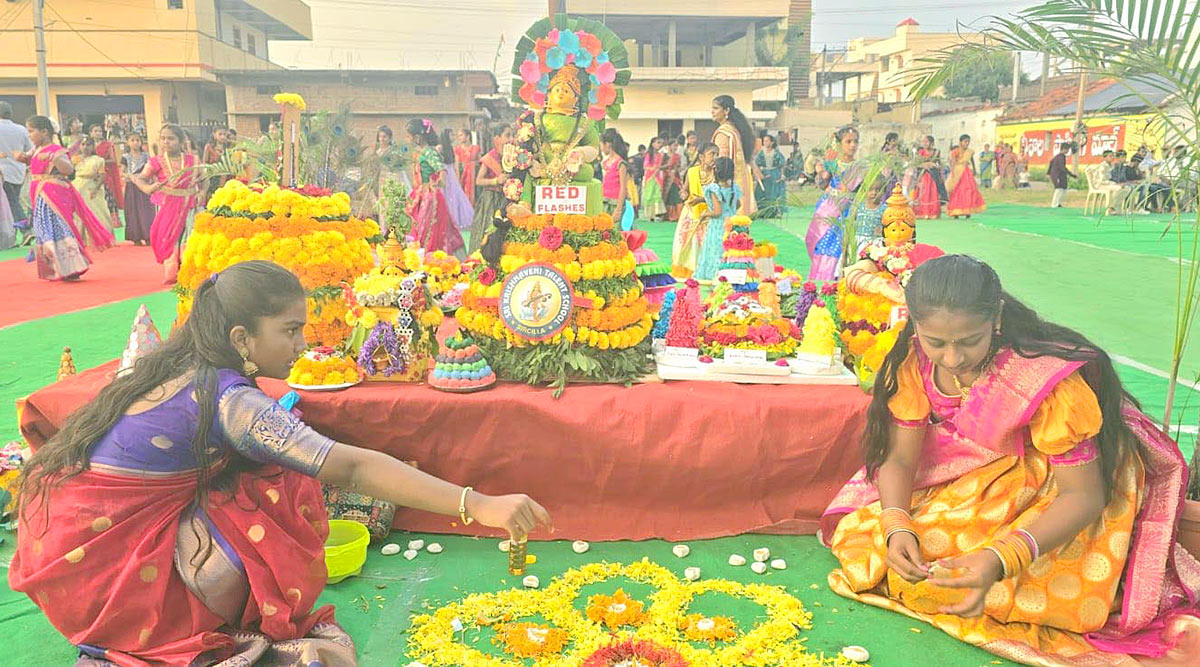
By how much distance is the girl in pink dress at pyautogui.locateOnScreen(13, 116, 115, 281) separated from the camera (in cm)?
882

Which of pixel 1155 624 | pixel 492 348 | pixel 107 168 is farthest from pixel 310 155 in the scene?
pixel 107 168

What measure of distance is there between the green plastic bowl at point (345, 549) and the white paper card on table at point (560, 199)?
5.04 ft

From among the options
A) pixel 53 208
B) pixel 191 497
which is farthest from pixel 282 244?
pixel 53 208

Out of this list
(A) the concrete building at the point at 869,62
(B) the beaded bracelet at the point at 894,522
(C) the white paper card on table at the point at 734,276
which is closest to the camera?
(B) the beaded bracelet at the point at 894,522

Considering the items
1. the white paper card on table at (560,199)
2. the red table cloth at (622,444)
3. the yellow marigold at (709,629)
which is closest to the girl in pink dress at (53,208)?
the red table cloth at (622,444)

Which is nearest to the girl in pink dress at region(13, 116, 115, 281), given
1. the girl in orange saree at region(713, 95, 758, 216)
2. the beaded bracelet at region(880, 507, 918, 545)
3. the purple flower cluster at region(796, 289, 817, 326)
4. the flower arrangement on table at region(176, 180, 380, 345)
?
the flower arrangement on table at region(176, 180, 380, 345)

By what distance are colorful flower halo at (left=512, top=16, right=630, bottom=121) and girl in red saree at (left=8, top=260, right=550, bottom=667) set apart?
1.85 m

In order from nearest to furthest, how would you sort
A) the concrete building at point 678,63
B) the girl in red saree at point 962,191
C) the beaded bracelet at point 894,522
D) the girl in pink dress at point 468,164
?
the beaded bracelet at point 894,522
the girl in pink dress at point 468,164
the girl in red saree at point 962,191
the concrete building at point 678,63

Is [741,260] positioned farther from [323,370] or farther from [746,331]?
[323,370]

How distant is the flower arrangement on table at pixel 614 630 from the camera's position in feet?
8.60

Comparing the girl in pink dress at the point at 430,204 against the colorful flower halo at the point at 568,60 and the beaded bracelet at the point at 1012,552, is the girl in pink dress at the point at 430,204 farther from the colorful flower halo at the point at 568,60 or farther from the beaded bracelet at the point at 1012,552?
the beaded bracelet at the point at 1012,552

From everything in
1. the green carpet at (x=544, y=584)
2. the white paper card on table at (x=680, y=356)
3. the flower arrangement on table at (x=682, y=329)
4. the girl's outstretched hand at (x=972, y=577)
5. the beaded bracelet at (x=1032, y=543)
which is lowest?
the green carpet at (x=544, y=584)

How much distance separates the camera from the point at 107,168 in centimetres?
1491

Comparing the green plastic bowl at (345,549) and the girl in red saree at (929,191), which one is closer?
the green plastic bowl at (345,549)
